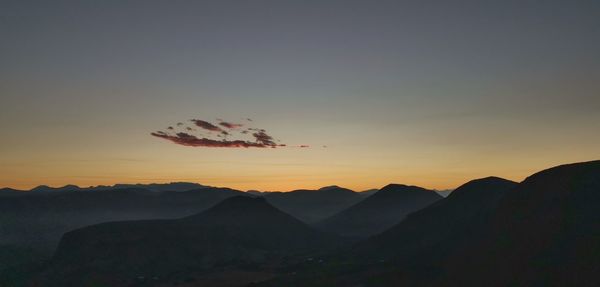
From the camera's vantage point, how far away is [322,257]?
108562 millimetres

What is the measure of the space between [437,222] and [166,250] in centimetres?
6941

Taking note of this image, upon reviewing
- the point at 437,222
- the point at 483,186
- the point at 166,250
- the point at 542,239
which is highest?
the point at 483,186

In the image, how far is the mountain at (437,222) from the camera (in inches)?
3812

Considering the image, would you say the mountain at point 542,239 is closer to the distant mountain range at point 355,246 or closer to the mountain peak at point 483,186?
the distant mountain range at point 355,246

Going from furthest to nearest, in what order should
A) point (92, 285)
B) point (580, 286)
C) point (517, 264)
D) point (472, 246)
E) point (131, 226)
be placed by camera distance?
point (131, 226) → point (92, 285) → point (472, 246) → point (517, 264) → point (580, 286)

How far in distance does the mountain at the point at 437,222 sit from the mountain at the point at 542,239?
21850mm

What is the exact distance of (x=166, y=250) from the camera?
109500 mm

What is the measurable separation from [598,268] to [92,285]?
87125 millimetres

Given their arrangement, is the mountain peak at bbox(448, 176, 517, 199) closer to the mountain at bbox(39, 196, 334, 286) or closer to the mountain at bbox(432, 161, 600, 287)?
the mountain at bbox(432, 161, 600, 287)

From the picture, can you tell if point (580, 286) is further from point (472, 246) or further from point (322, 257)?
point (322, 257)

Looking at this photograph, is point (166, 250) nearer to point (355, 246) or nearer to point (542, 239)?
point (355, 246)

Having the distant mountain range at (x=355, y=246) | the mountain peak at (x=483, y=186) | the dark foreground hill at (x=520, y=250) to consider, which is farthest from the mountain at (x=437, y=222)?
the dark foreground hill at (x=520, y=250)

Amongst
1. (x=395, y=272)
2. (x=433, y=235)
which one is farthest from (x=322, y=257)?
(x=395, y=272)

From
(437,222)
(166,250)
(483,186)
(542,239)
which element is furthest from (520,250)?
(166,250)
